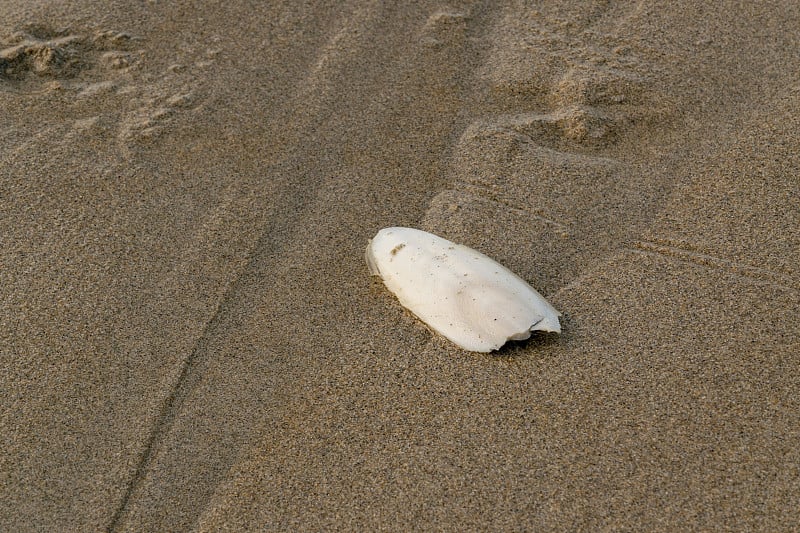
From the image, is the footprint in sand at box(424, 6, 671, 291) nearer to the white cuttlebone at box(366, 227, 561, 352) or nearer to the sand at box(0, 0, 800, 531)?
the sand at box(0, 0, 800, 531)

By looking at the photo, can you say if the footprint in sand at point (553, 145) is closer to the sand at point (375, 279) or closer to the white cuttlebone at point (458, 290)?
the sand at point (375, 279)

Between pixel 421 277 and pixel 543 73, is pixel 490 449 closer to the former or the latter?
pixel 421 277

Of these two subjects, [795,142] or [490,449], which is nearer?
[490,449]

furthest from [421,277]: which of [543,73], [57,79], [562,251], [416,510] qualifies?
[57,79]

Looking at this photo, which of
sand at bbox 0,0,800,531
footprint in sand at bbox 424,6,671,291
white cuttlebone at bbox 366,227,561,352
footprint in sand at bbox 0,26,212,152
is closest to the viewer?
sand at bbox 0,0,800,531

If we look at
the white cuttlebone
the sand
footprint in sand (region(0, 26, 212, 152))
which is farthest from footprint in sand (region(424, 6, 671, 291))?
footprint in sand (region(0, 26, 212, 152))

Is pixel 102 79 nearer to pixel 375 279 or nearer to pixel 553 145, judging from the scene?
pixel 375 279

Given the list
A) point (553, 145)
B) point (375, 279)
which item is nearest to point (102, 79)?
point (375, 279)

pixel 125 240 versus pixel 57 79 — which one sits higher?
pixel 57 79
